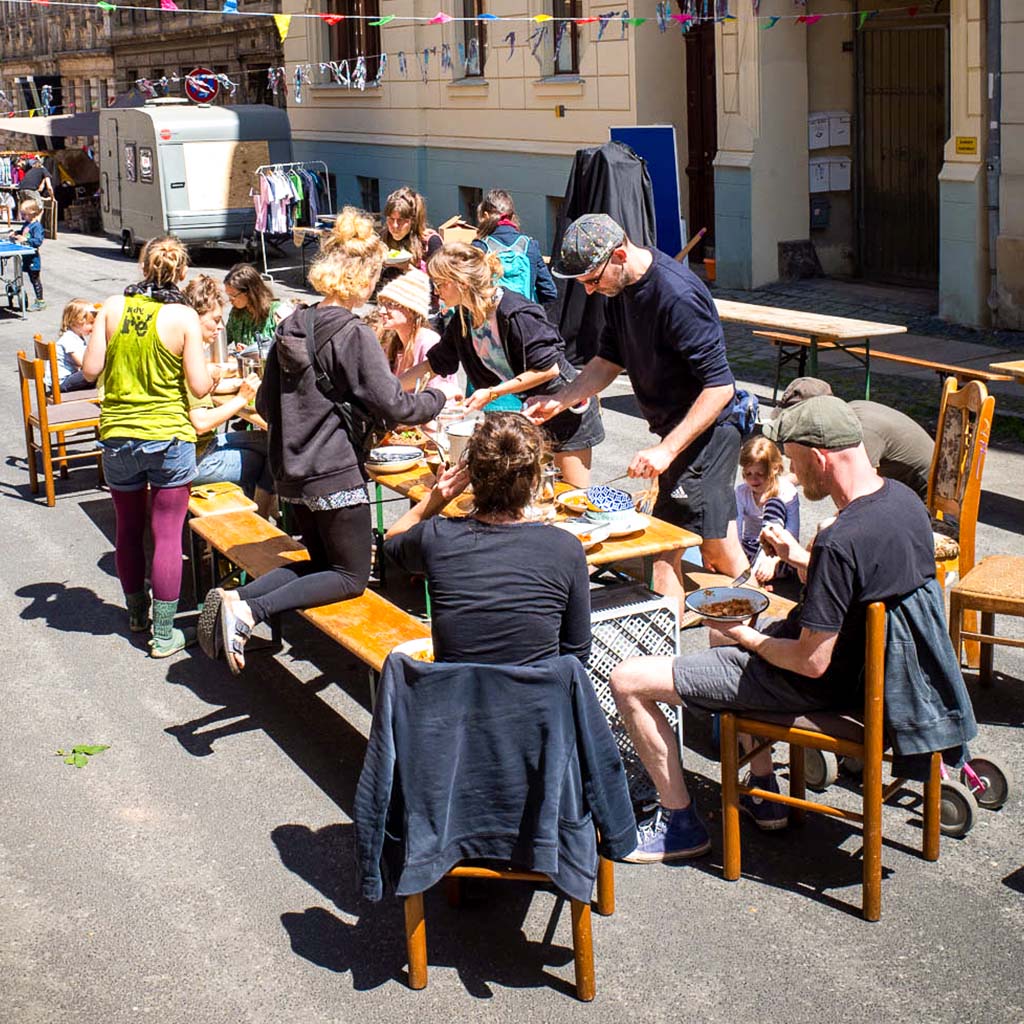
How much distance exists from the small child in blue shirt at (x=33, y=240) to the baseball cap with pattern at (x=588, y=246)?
15.5m

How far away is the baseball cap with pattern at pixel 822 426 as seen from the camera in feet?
14.1

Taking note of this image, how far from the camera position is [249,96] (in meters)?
33.1

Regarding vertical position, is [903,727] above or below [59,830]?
above

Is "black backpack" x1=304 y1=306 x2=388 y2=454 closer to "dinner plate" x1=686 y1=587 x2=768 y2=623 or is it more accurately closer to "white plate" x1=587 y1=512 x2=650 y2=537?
"white plate" x1=587 y1=512 x2=650 y2=537

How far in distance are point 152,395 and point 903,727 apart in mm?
3799

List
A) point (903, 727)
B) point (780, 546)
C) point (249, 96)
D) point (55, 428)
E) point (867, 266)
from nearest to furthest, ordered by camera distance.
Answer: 1. point (903, 727)
2. point (780, 546)
3. point (55, 428)
4. point (867, 266)
5. point (249, 96)

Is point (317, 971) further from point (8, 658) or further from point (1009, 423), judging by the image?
point (1009, 423)

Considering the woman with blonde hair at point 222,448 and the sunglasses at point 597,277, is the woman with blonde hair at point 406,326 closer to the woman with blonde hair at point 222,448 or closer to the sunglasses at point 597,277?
the woman with blonde hair at point 222,448

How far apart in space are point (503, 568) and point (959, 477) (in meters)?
2.69

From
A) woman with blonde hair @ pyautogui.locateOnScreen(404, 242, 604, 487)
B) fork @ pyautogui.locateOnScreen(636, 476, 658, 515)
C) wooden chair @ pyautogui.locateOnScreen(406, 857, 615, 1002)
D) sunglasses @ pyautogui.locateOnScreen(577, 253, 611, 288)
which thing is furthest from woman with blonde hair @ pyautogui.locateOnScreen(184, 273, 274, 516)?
wooden chair @ pyautogui.locateOnScreen(406, 857, 615, 1002)

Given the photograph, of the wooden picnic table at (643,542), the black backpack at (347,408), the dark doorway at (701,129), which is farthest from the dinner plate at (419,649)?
the dark doorway at (701,129)

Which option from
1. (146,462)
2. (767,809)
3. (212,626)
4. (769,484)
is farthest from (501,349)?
(767,809)

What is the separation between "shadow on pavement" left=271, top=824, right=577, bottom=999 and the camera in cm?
427

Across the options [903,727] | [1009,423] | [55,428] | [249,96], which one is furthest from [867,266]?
[249,96]
